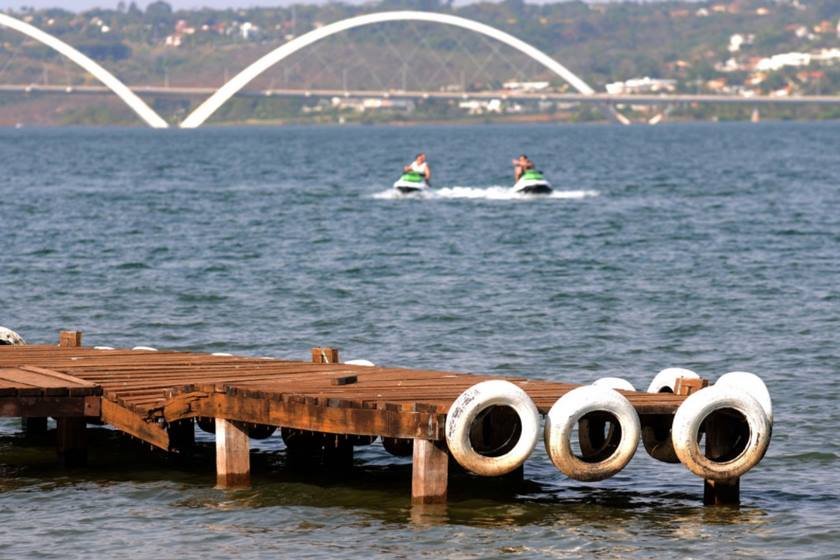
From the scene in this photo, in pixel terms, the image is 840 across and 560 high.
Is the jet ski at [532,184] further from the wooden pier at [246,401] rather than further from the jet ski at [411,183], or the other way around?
the wooden pier at [246,401]

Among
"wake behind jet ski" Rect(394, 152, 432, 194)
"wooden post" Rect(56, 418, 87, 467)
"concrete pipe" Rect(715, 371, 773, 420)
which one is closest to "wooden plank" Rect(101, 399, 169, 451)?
"wooden post" Rect(56, 418, 87, 467)

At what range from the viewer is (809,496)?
15.6 m

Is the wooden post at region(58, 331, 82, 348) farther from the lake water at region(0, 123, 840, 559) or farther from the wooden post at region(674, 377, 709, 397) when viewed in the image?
the wooden post at region(674, 377, 709, 397)

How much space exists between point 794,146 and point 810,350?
110m

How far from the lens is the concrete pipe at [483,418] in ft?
45.5

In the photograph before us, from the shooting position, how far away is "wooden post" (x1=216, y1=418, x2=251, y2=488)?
1542 cm

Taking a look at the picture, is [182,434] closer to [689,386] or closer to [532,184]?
[689,386]

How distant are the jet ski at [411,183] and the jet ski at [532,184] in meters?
3.57

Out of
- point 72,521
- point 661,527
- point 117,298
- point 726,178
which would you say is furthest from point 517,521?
point 726,178

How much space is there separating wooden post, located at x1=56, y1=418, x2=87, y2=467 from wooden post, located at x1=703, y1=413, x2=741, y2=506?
5801 mm

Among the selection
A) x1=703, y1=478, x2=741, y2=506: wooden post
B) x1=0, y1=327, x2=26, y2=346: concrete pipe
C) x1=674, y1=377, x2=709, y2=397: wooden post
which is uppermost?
x1=674, y1=377, x2=709, y2=397: wooden post

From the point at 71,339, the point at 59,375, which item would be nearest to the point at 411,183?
the point at 71,339

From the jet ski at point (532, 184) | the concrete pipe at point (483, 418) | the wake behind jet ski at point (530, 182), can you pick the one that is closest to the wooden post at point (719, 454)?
the concrete pipe at point (483, 418)

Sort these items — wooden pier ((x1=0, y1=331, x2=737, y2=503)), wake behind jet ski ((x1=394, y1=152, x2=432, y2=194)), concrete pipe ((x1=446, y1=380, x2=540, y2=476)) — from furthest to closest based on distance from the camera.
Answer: wake behind jet ski ((x1=394, y1=152, x2=432, y2=194)) → wooden pier ((x1=0, y1=331, x2=737, y2=503)) → concrete pipe ((x1=446, y1=380, x2=540, y2=476))
